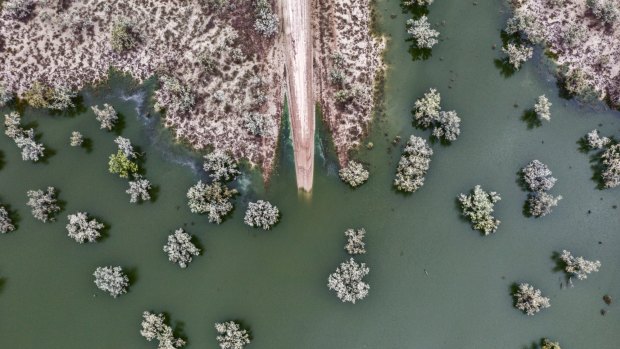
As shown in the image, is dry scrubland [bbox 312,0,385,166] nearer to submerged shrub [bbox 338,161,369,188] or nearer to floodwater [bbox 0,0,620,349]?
submerged shrub [bbox 338,161,369,188]

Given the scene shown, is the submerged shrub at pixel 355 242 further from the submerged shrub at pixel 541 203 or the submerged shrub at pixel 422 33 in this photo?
the submerged shrub at pixel 422 33

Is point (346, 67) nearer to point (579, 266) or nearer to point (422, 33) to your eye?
point (422, 33)

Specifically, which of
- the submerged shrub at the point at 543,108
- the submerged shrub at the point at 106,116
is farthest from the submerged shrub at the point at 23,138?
the submerged shrub at the point at 543,108

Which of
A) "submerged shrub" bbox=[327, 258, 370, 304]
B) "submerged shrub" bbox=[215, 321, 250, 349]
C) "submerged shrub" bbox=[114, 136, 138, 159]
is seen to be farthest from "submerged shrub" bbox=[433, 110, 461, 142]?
"submerged shrub" bbox=[114, 136, 138, 159]

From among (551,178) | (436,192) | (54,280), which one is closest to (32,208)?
(54,280)

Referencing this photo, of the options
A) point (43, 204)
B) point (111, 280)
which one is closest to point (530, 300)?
point (111, 280)

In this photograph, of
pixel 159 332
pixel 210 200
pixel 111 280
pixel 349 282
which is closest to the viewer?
pixel 159 332
